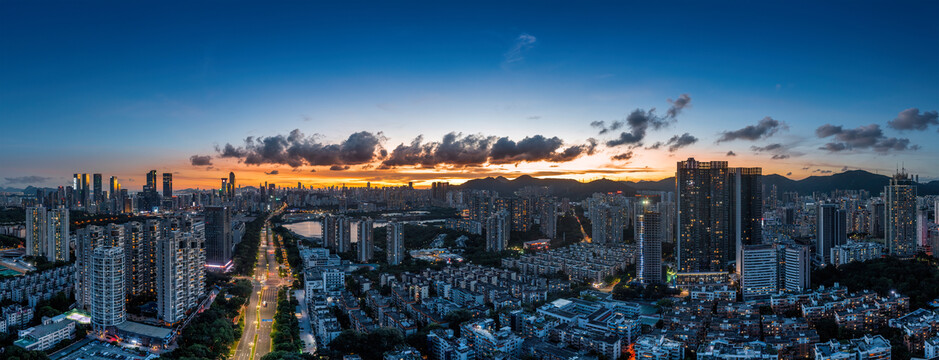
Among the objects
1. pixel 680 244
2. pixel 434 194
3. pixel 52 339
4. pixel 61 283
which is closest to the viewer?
pixel 52 339

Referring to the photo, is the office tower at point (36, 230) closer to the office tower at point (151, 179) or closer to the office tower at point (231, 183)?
the office tower at point (151, 179)

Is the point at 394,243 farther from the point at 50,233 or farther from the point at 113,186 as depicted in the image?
the point at 113,186

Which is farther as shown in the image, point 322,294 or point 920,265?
point 920,265

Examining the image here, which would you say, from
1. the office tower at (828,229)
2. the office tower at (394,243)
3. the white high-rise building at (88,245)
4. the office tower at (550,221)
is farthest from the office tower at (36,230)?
the office tower at (828,229)

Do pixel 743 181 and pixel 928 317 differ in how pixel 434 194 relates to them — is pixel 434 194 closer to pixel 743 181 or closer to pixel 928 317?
pixel 743 181

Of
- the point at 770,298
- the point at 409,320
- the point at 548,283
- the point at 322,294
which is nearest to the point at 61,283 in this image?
the point at 322,294

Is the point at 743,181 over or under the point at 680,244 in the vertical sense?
over

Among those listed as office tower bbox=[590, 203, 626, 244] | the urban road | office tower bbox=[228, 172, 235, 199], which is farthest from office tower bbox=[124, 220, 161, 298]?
Answer: office tower bbox=[228, 172, 235, 199]

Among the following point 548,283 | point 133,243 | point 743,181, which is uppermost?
point 743,181
